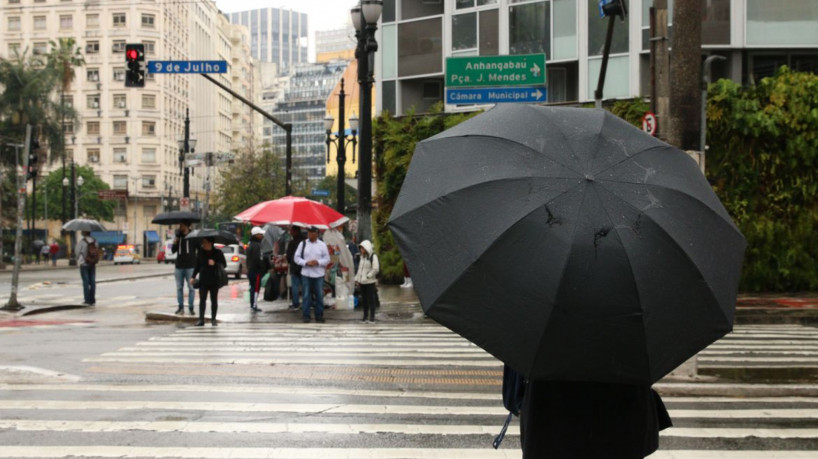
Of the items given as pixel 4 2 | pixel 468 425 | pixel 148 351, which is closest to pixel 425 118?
pixel 148 351

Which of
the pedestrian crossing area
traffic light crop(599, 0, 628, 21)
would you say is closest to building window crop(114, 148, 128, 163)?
traffic light crop(599, 0, 628, 21)

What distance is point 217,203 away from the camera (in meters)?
74.4

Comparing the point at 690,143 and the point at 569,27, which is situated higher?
the point at 569,27

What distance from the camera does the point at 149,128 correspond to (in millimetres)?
104375

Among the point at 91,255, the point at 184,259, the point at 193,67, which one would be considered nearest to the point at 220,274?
the point at 184,259

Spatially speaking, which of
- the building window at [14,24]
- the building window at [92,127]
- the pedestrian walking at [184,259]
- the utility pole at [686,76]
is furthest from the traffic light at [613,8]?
the building window at [14,24]

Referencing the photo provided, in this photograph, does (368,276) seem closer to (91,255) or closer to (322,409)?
(91,255)

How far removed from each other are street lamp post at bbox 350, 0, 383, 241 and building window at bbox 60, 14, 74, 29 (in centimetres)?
8972

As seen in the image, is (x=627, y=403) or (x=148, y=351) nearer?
(x=627, y=403)

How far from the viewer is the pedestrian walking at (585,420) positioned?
3.99 metres

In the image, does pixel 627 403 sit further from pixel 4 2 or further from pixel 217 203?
pixel 4 2

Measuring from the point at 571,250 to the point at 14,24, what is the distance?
110681mm

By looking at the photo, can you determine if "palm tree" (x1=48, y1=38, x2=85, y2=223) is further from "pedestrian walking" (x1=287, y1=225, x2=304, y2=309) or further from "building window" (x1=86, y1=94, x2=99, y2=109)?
"pedestrian walking" (x1=287, y1=225, x2=304, y2=309)

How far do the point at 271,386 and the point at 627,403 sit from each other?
6897mm
